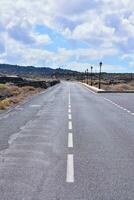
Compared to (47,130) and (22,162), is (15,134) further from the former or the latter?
(22,162)

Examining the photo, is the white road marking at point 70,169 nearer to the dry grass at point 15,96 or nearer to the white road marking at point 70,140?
the white road marking at point 70,140

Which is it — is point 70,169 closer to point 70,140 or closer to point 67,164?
point 67,164

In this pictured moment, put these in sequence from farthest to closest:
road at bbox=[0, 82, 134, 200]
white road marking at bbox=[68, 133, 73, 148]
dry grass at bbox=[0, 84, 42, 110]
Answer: dry grass at bbox=[0, 84, 42, 110] → white road marking at bbox=[68, 133, 73, 148] → road at bbox=[0, 82, 134, 200]

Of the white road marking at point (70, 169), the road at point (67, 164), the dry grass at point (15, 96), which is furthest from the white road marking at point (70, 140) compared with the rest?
the dry grass at point (15, 96)

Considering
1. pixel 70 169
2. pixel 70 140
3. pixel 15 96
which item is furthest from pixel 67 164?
pixel 15 96

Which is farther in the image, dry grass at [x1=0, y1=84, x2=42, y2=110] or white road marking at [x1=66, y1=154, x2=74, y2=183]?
dry grass at [x1=0, y1=84, x2=42, y2=110]

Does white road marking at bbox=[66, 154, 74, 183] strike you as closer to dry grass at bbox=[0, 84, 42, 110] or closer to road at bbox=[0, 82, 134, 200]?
road at bbox=[0, 82, 134, 200]

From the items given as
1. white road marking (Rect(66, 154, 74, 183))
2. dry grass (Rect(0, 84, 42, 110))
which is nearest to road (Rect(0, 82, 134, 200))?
white road marking (Rect(66, 154, 74, 183))

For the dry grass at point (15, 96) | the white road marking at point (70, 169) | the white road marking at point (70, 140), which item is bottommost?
the dry grass at point (15, 96)

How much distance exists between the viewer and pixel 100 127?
17.0m

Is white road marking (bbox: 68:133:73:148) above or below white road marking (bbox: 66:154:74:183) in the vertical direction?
below

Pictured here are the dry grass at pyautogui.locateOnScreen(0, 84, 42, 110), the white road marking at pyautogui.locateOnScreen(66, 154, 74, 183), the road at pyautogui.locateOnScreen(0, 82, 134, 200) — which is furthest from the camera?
the dry grass at pyautogui.locateOnScreen(0, 84, 42, 110)

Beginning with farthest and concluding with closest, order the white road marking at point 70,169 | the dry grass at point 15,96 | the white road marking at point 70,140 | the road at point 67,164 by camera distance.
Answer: the dry grass at point 15,96, the white road marking at point 70,140, the white road marking at point 70,169, the road at point 67,164

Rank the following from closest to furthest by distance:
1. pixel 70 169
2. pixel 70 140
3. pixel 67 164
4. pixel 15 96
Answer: pixel 70 169 → pixel 67 164 → pixel 70 140 → pixel 15 96
